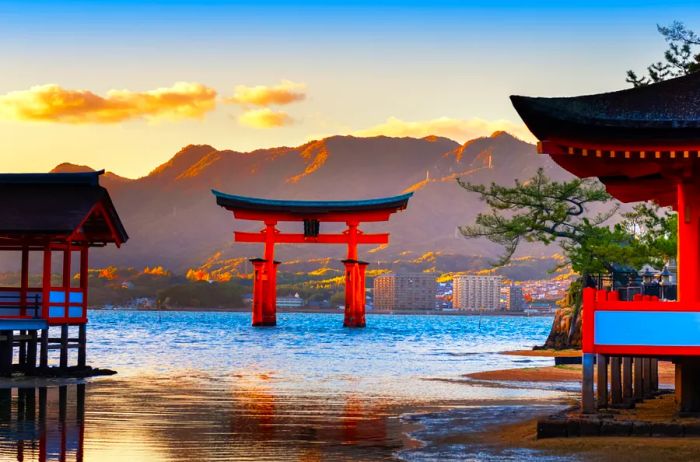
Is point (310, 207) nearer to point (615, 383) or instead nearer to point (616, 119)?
point (615, 383)

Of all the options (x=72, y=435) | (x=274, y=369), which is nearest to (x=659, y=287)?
(x=274, y=369)

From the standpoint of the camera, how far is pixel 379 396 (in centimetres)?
2717

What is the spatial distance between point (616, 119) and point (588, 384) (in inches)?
144

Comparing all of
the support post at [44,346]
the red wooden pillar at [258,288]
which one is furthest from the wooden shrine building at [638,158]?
the red wooden pillar at [258,288]

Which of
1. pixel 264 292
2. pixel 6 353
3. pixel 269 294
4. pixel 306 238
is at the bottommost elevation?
pixel 6 353

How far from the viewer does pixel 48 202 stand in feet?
99.5

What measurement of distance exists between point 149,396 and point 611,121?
13.2 m

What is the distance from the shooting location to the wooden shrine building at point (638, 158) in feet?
53.3

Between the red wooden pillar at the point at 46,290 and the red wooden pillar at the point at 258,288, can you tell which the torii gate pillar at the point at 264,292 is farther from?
the red wooden pillar at the point at 46,290

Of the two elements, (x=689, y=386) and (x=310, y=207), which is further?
(x=310, y=207)

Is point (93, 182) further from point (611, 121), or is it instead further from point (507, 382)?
point (611, 121)

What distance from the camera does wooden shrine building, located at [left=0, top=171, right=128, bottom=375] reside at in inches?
1163

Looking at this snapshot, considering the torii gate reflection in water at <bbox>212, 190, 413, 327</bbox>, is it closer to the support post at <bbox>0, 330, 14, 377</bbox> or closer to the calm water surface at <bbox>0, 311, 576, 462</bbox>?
the calm water surface at <bbox>0, 311, 576, 462</bbox>

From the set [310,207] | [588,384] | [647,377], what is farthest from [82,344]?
[310,207]
